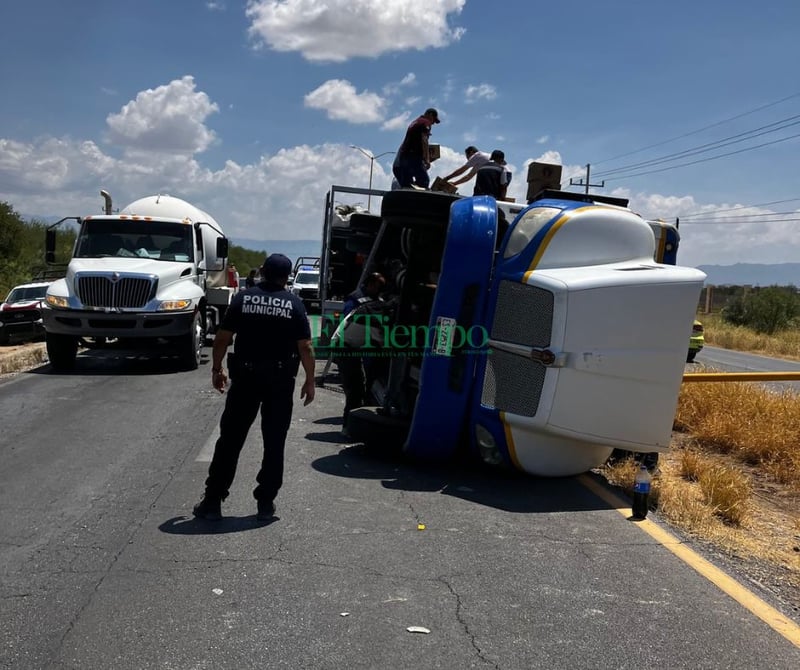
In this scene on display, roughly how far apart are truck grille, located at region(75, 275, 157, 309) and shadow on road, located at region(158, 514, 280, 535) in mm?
8519

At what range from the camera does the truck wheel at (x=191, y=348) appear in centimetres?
1395

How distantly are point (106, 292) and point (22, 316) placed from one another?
7.54 m

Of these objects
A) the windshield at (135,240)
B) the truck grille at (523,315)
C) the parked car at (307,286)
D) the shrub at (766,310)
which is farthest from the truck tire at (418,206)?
the shrub at (766,310)

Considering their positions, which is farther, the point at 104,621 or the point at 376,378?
the point at 376,378

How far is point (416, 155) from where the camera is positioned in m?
12.0

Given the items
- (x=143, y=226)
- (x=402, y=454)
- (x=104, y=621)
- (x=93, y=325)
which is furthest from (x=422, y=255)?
(x=143, y=226)

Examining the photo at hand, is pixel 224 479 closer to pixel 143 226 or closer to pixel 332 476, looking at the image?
pixel 332 476

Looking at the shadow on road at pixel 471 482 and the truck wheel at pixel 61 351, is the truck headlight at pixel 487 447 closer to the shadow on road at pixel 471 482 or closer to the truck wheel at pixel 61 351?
the shadow on road at pixel 471 482

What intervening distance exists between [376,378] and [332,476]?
6.10ft

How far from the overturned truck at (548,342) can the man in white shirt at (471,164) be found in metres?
4.97

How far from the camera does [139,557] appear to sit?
480cm

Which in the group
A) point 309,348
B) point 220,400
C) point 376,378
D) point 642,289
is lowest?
point 220,400

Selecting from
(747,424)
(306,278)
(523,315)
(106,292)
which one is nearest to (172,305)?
(106,292)

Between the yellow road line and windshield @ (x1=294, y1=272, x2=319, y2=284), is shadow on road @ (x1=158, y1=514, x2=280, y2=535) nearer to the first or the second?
the yellow road line
